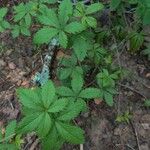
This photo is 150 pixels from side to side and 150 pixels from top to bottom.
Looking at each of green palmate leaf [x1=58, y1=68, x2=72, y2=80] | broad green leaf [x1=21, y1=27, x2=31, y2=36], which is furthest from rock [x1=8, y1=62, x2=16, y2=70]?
green palmate leaf [x1=58, y1=68, x2=72, y2=80]

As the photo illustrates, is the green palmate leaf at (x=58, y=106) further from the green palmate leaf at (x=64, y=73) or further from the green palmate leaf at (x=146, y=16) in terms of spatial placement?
the green palmate leaf at (x=146, y=16)

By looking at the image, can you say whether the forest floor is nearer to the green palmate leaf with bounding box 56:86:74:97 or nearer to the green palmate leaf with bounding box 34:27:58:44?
the green palmate leaf with bounding box 56:86:74:97

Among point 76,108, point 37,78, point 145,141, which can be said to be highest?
point 76,108

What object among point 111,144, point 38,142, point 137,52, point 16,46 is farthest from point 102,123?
point 16,46

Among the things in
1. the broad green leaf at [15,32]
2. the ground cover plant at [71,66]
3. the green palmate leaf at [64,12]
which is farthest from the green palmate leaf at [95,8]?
the broad green leaf at [15,32]

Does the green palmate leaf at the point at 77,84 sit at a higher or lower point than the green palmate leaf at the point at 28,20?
lower

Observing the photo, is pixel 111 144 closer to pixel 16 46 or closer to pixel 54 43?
pixel 54 43
